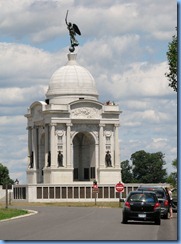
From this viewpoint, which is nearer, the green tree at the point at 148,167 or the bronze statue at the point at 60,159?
the bronze statue at the point at 60,159

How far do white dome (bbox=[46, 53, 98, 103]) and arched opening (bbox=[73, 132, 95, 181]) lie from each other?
5.74 metres

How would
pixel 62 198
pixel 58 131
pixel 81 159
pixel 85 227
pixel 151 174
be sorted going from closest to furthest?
pixel 85 227
pixel 62 198
pixel 58 131
pixel 81 159
pixel 151 174

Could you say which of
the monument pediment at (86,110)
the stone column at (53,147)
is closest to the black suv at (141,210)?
the stone column at (53,147)

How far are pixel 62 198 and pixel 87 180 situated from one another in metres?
13.7

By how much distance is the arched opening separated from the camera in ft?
430

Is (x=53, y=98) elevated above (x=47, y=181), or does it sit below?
above

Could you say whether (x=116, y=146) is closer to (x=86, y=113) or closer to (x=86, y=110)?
(x=86, y=113)

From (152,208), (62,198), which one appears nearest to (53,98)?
(62,198)

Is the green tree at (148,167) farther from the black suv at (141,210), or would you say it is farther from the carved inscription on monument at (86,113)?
the black suv at (141,210)

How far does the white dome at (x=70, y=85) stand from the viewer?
128375 mm

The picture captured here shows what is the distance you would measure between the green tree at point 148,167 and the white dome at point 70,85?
200 ft

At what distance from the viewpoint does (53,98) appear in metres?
129

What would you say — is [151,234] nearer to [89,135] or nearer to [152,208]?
[152,208]

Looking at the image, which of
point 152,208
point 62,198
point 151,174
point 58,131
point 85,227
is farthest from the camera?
point 151,174
